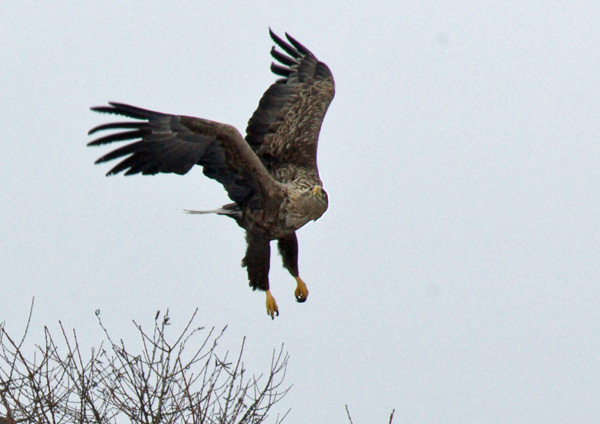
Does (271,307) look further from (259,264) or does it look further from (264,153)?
(264,153)

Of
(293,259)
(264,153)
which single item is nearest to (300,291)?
(293,259)

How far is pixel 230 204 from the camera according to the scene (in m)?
9.14

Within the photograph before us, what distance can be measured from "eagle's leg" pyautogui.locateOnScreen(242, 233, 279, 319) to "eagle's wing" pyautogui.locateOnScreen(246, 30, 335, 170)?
2.41 feet

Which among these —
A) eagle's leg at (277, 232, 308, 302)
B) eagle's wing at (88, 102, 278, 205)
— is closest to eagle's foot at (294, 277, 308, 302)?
eagle's leg at (277, 232, 308, 302)

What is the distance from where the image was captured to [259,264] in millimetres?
8891

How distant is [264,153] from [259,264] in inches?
40.5

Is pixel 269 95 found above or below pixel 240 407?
above

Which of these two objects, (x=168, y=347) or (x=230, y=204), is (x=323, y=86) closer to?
(x=230, y=204)

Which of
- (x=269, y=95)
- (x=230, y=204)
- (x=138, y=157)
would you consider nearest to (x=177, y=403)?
(x=138, y=157)

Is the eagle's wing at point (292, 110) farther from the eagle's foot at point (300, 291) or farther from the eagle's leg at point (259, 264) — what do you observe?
the eagle's foot at point (300, 291)

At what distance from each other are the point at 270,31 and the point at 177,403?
5.02 meters

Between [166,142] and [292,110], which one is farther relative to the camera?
[292,110]

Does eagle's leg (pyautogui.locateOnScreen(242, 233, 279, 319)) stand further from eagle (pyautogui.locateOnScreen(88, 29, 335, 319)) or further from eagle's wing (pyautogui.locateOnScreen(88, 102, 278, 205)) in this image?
eagle's wing (pyautogui.locateOnScreen(88, 102, 278, 205))

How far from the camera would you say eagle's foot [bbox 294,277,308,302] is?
9.23m
